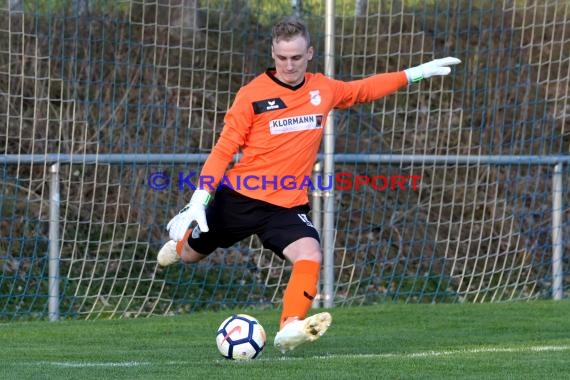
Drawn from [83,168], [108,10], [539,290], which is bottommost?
[539,290]

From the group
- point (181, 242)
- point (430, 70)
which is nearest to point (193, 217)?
point (181, 242)

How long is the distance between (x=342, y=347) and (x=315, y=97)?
1.40 metres

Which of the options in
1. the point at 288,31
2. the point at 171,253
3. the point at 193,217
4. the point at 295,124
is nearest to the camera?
the point at 193,217

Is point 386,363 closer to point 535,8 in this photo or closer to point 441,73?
point 441,73

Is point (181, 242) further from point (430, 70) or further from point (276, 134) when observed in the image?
point (430, 70)

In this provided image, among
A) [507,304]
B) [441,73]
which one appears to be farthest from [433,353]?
[507,304]

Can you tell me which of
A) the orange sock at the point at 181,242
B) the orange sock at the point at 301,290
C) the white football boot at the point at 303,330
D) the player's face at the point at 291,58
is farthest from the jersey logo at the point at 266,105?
the white football boot at the point at 303,330

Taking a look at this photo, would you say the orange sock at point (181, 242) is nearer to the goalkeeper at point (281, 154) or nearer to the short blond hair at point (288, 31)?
the goalkeeper at point (281, 154)

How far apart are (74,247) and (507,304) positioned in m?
3.26

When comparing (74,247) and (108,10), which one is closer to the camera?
(74,247)

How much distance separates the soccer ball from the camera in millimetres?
6051

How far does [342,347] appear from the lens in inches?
273

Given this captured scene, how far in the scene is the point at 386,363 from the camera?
596cm

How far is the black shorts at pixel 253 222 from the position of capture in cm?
652
